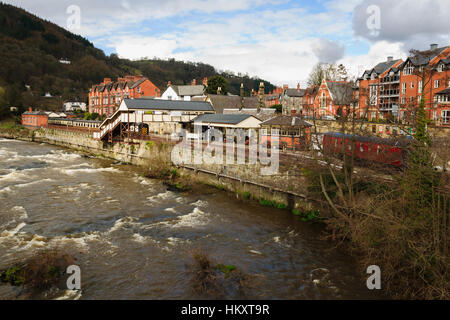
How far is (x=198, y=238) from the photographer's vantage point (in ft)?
55.7

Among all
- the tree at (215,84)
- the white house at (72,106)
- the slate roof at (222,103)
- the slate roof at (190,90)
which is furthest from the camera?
the white house at (72,106)

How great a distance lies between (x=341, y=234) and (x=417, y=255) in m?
4.77

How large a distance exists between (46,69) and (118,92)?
293 feet

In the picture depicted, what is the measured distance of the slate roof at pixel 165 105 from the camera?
40.9 metres

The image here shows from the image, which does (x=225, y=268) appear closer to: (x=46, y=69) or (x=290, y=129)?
(x=290, y=129)

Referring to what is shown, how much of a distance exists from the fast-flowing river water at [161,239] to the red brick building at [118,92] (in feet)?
153

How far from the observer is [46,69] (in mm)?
144500

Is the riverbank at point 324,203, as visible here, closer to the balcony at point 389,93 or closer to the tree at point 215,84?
the tree at point 215,84

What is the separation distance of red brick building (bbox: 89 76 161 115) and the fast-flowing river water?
46540mm

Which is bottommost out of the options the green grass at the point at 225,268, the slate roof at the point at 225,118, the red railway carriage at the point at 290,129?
the green grass at the point at 225,268

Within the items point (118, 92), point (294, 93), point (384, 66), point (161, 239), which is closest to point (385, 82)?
point (384, 66)

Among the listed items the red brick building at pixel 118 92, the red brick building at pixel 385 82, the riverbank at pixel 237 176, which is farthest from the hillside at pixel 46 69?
the red brick building at pixel 385 82

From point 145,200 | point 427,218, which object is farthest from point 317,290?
point 145,200

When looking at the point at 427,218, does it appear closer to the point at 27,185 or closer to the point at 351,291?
the point at 351,291
